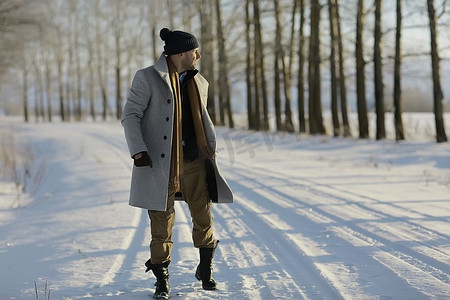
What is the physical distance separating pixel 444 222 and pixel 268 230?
6.80 ft

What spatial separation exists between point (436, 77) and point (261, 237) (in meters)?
12.8

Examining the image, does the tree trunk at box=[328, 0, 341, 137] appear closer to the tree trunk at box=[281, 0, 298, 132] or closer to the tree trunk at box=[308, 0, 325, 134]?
the tree trunk at box=[308, 0, 325, 134]

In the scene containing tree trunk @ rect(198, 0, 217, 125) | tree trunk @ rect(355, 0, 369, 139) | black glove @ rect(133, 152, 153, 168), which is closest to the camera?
black glove @ rect(133, 152, 153, 168)

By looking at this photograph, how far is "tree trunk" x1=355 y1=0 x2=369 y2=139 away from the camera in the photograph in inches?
756

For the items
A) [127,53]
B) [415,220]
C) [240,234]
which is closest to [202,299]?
[240,234]

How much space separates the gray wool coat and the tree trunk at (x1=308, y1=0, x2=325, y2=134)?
723 inches

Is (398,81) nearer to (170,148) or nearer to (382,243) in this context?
(382,243)

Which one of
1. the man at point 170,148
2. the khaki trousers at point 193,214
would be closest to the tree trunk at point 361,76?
the man at point 170,148

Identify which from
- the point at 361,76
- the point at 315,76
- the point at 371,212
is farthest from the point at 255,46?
the point at 371,212

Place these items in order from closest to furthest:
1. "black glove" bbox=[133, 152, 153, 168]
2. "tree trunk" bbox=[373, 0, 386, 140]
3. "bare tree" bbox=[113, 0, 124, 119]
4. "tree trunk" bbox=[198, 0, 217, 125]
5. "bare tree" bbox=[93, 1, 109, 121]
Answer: "black glove" bbox=[133, 152, 153, 168], "tree trunk" bbox=[373, 0, 386, 140], "tree trunk" bbox=[198, 0, 217, 125], "bare tree" bbox=[113, 0, 124, 119], "bare tree" bbox=[93, 1, 109, 121]

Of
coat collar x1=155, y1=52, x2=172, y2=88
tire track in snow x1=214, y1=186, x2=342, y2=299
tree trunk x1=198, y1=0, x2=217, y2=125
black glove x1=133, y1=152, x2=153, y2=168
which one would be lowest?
tire track in snow x1=214, y1=186, x2=342, y2=299

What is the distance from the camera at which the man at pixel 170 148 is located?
377 cm

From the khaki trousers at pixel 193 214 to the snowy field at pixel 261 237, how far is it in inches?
14.0

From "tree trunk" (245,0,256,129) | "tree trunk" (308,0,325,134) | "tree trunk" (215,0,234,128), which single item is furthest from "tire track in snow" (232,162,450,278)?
"tree trunk" (215,0,234,128)
